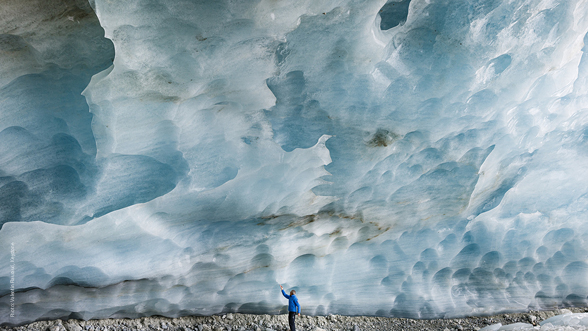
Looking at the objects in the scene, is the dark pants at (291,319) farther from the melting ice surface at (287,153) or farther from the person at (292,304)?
the melting ice surface at (287,153)

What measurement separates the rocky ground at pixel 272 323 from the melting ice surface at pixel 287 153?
83 millimetres

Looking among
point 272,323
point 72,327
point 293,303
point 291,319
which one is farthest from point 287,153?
point 72,327

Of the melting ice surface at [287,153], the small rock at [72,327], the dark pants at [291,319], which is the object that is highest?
the melting ice surface at [287,153]

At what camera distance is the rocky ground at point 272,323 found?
3004 mm

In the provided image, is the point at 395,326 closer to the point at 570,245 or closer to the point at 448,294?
the point at 448,294

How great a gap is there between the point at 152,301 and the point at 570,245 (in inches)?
177

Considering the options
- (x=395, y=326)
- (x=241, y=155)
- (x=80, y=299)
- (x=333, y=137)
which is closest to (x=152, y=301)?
(x=80, y=299)

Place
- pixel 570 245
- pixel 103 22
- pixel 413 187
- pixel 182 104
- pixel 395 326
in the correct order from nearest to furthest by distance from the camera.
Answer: pixel 103 22 → pixel 182 104 → pixel 413 187 → pixel 395 326 → pixel 570 245

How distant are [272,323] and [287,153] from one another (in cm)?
169

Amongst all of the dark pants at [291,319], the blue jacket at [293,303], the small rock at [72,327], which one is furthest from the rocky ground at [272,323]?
the blue jacket at [293,303]

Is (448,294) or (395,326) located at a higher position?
(448,294)

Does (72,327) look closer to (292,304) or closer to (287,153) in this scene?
(292,304)

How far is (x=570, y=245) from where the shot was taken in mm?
4074

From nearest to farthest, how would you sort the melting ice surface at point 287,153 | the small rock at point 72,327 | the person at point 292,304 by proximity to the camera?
the melting ice surface at point 287,153 → the small rock at point 72,327 → the person at point 292,304
